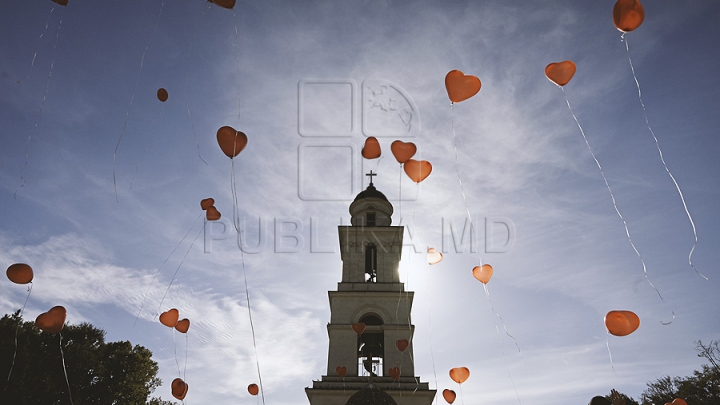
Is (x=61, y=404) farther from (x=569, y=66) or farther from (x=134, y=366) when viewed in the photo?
(x=569, y=66)

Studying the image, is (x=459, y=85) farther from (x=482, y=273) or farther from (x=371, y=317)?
(x=371, y=317)

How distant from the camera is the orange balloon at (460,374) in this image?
45.2 feet

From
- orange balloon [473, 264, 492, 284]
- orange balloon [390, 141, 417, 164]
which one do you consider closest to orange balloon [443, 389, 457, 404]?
orange balloon [473, 264, 492, 284]

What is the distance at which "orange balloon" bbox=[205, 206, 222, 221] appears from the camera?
35.4ft

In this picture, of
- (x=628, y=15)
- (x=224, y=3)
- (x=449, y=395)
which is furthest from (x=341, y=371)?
(x=628, y=15)

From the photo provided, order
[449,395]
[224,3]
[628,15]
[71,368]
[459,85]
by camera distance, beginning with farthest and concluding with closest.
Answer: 1. [71,368]
2. [449,395]
3. [459,85]
4. [224,3]
5. [628,15]

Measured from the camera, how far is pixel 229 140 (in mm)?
8398

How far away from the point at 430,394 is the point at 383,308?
4.19 m

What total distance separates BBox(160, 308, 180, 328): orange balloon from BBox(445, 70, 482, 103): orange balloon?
392 inches

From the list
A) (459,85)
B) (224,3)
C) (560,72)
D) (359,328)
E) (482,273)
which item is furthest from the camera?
(359,328)

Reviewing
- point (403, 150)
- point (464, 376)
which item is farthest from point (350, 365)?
point (403, 150)

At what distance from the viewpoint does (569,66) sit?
8148mm

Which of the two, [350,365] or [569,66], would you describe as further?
[350,365]

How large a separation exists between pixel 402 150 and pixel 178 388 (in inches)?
419
